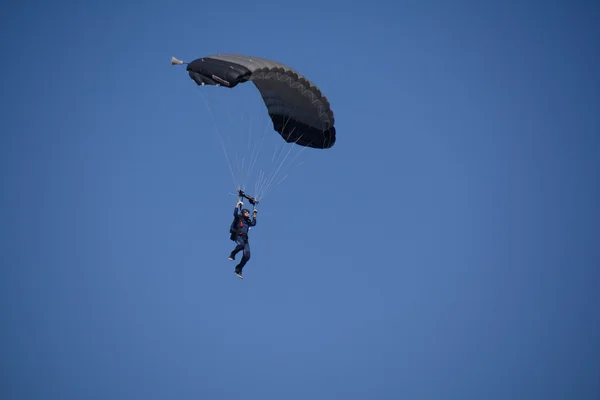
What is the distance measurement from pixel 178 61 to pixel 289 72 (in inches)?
111

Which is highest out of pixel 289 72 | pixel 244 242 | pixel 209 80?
pixel 289 72

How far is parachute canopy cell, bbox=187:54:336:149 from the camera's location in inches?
795

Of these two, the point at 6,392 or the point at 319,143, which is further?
the point at 6,392

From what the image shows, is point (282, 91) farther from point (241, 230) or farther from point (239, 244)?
point (239, 244)

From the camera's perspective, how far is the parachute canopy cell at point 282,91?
20.2m

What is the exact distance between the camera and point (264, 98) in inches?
958

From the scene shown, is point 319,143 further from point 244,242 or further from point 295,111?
point 244,242

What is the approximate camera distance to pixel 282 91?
23.2 metres

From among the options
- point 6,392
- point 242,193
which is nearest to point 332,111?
point 242,193

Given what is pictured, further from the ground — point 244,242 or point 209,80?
point 209,80

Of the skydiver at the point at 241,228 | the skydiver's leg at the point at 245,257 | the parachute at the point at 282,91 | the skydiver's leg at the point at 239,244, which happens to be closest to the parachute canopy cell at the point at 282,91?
the parachute at the point at 282,91

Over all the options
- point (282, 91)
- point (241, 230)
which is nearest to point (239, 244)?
point (241, 230)

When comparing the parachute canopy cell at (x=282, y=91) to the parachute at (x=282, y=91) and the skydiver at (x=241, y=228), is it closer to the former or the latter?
the parachute at (x=282, y=91)

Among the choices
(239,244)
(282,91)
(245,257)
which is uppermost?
(282,91)
